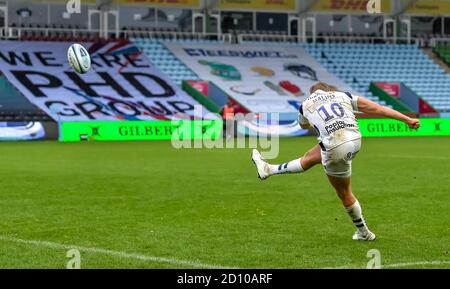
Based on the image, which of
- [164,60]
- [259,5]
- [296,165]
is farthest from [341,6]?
[296,165]

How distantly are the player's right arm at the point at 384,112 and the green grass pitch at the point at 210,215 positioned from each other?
1.45m

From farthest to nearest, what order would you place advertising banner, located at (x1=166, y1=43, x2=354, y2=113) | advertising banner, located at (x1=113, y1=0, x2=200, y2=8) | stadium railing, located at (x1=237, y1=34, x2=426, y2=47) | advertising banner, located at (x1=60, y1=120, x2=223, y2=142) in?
1. stadium railing, located at (x1=237, y1=34, x2=426, y2=47)
2. advertising banner, located at (x1=113, y1=0, x2=200, y2=8)
3. advertising banner, located at (x1=166, y1=43, x2=354, y2=113)
4. advertising banner, located at (x1=60, y1=120, x2=223, y2=142)

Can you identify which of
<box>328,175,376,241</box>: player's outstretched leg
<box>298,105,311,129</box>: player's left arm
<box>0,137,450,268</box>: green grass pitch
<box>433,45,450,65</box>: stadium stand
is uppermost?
<box>298,105,311,129</box>: player's left arm

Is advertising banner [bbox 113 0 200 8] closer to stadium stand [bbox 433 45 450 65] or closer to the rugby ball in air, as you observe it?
stadium stand [bbox 433 45 450 65]

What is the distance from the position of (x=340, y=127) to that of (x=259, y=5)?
150 feet

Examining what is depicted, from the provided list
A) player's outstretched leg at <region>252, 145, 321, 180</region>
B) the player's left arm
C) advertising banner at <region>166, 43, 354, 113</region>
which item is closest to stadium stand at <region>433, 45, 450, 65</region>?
advertising banner at <region>166, 43, 354, 113</region>

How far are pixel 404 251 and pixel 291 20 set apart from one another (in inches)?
1891

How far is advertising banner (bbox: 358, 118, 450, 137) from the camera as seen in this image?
44000 millimetres

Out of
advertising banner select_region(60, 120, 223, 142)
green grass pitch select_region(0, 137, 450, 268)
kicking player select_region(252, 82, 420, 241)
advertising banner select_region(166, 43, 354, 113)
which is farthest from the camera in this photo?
advertising banner select_region(166, 43, 354, 113)

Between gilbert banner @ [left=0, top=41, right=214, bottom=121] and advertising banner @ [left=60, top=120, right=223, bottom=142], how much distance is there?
11.3ft

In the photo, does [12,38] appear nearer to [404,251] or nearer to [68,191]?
[68,191]

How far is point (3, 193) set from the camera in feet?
54.4

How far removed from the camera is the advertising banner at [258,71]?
5062 centimetres
